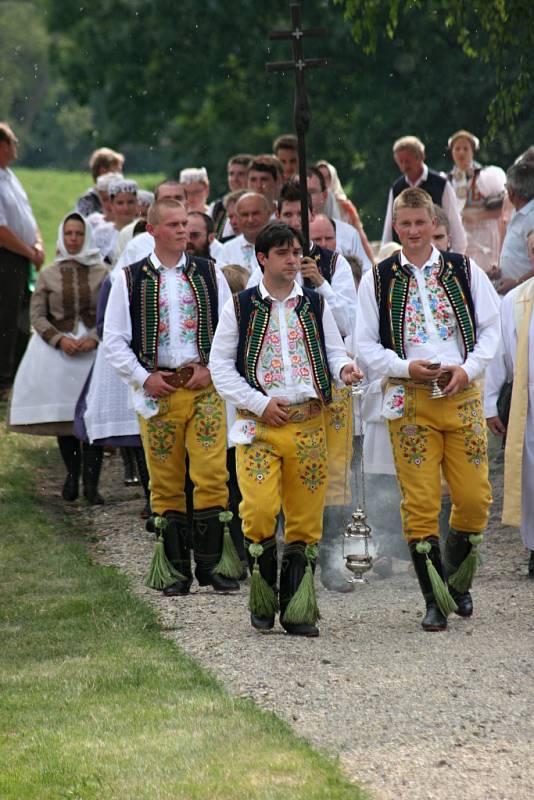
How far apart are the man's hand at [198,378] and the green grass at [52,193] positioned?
117ft

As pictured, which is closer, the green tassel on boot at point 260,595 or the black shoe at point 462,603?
the green tassel on boot at point 260,595

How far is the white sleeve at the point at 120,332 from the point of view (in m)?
8.16

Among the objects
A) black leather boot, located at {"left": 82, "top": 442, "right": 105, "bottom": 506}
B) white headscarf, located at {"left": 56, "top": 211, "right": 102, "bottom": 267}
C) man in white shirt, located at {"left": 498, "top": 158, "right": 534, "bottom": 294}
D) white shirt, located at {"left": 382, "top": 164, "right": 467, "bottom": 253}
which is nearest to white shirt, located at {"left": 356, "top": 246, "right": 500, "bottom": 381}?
man in white shirt, located at {"left": 498, "top": 158, "right": 534, "bottom": 294}

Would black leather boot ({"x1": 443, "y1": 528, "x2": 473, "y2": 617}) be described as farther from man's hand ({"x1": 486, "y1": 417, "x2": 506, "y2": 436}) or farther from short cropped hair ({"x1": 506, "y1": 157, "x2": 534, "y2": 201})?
short cropped hair ({"x1": 506, "y1": 157, "x2": 534, "y2": 201})

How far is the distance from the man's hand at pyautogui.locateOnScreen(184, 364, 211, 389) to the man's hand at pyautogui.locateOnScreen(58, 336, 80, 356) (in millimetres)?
3599

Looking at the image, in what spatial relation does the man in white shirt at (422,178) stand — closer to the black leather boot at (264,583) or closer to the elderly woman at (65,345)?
the elderly woman at (65,345)

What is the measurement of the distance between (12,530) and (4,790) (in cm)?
525

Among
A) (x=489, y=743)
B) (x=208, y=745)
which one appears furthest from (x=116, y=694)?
(x=489, y=743)

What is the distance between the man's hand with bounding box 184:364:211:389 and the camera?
26.8 feet

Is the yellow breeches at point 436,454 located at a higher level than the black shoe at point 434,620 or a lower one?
higher

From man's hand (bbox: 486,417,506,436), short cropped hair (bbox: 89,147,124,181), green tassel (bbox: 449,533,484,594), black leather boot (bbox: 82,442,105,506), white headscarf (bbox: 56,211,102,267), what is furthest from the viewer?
short cropped hair (bbox: 89,147,124,181)

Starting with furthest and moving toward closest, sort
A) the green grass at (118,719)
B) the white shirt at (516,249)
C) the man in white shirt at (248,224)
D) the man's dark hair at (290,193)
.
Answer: the white shirt at (516,249) < the man in white shirt at (248,224) < the man's dark hair at (290,193) < the green grass at (118,719)

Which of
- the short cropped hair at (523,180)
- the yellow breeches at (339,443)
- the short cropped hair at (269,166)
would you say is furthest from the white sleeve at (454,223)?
the yellow breeches at (339,443)

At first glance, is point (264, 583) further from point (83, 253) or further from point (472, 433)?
point (83, 253)
